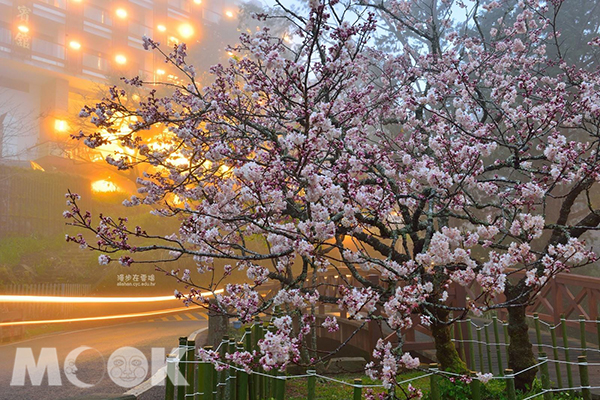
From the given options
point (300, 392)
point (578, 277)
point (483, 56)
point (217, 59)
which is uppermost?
point (217, 59)

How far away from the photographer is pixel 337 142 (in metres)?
5.19

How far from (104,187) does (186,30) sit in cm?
2155

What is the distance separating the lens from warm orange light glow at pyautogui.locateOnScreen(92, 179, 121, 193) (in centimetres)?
2611

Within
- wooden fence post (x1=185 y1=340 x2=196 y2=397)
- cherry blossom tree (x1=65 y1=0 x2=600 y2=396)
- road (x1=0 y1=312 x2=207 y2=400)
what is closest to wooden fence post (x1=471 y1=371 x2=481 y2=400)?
cherry blossom tree (x1=65 y1=0 x2=600 y2=396)

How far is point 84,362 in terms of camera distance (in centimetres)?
969

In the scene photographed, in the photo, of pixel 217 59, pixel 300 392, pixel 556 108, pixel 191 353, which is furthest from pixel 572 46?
pixel 217 59

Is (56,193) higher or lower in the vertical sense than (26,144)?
lower

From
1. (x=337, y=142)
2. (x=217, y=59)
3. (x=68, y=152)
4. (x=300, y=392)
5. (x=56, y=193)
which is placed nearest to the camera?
(x=337, y=142)

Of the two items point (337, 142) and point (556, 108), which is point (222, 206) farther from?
point (556, 108)

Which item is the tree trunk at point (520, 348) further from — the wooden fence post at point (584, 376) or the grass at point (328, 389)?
the grass at point (328, 389)

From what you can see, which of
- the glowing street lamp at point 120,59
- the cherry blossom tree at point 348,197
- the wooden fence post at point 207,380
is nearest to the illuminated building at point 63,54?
the glowing street lamp at point 120,59

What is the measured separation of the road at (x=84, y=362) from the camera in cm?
781

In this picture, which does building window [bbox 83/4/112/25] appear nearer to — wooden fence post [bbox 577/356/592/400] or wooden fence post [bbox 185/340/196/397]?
wooden fence post [bbox 185/340/196/397]

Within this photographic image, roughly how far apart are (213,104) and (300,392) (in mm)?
5507
